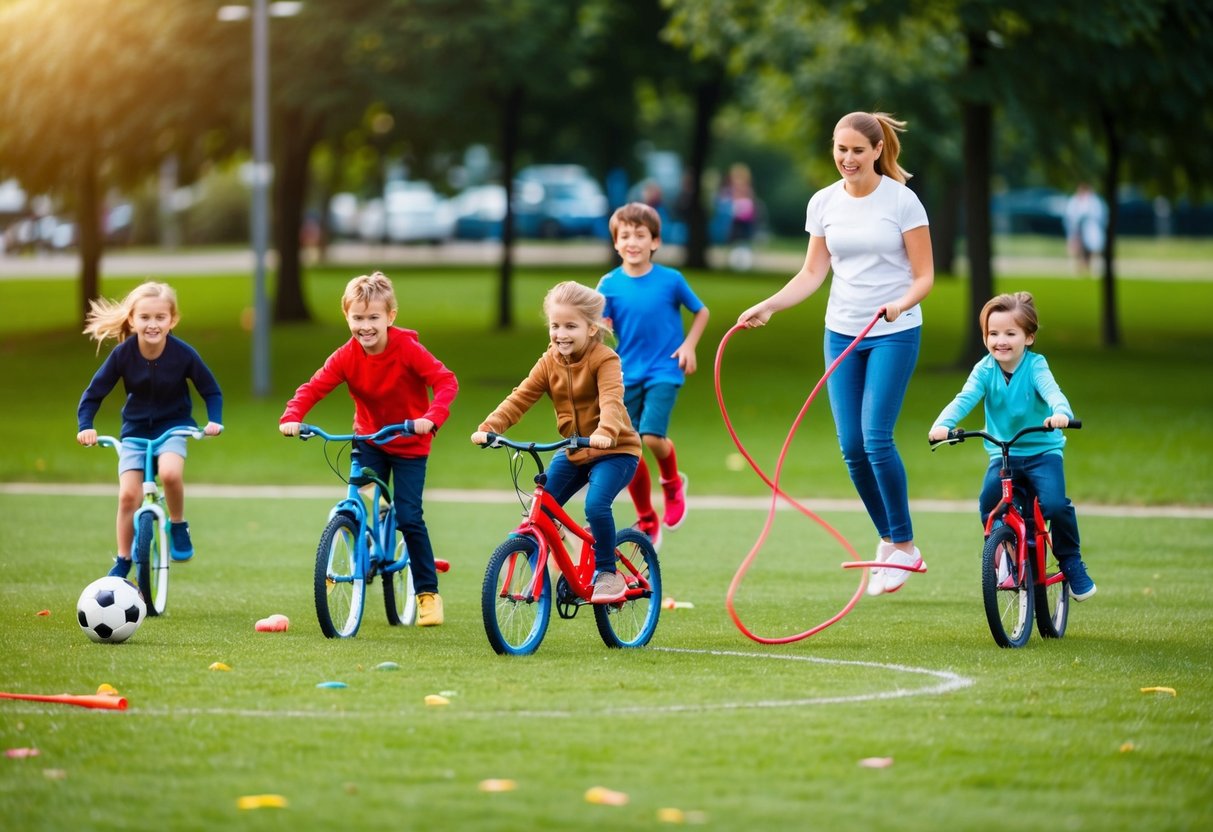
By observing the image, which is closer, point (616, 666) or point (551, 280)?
point (616, 666)

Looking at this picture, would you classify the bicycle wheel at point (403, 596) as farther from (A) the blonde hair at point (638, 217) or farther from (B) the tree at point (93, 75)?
(B) the tree at point (93, 75)

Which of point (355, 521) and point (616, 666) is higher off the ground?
point (355, 521)

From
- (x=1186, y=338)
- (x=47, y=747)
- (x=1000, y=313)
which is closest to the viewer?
(x=47, y=747)

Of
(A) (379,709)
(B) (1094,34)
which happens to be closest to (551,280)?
(B) (1094,34)

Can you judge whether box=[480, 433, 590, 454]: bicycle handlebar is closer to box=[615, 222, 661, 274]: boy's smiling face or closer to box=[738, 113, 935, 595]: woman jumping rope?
box=[738, 113, 935, 595]: woman jumping rope

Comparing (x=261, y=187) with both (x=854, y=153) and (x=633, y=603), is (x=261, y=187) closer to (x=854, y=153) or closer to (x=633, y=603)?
(x=854, y=153)

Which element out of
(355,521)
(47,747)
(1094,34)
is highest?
(1094,34)

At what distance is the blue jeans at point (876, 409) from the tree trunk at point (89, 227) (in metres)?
21.8

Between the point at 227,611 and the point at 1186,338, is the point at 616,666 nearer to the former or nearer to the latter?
the point at 227,611

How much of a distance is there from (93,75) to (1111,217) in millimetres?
14519

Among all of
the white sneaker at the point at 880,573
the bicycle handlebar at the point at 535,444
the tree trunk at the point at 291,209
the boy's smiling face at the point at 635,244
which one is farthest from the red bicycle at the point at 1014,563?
the tree trunk at the point at 291,209

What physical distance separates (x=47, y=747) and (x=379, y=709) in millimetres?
1208

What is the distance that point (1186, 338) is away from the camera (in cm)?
3058

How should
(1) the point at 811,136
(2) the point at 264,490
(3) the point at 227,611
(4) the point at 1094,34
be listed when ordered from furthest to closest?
(1) the point at 811,136 → (4) the point at 1094,34 → (2) the point at 264,490 → (3) the point at 227,611
